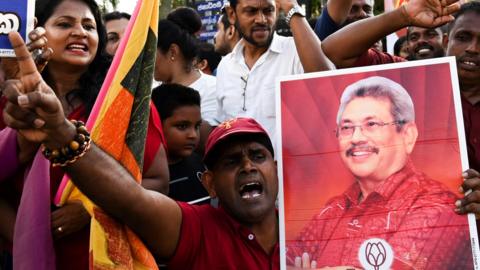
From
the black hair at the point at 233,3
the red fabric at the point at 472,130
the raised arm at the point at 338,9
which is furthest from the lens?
the black hair at the point at 233,3

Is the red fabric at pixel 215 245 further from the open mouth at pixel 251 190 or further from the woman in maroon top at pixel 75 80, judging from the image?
the woman in maroon top at pixel 75 80

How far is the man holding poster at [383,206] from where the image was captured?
8.41ft

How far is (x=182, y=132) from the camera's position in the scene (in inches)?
157

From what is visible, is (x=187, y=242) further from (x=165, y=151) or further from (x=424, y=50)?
(x=424, y=50)

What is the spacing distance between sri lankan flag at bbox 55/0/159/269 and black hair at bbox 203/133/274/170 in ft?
1.56

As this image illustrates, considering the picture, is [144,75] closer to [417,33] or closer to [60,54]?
[60,54]

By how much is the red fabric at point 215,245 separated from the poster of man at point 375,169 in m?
0.13

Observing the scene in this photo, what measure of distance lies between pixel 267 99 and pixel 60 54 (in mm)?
1158

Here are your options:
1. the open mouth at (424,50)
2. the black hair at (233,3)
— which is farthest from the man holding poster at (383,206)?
the open mouth at (424,50)

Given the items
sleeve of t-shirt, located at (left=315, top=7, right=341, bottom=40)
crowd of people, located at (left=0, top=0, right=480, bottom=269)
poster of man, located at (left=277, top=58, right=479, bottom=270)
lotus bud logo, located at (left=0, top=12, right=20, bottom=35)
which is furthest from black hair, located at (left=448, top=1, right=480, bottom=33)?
lotus bud logo, located at (left=0, top=12, right=20, bottom=35)

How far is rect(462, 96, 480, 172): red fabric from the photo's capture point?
2.76 meters

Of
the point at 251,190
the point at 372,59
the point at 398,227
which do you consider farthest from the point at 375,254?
the point at 372,59

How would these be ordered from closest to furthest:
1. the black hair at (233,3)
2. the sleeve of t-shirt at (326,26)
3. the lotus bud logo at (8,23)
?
the lotus bud logo at (8,23) < the sleeve of t-shirt at (326,26) < the black hair at (233,3)

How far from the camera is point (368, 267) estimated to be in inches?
102
